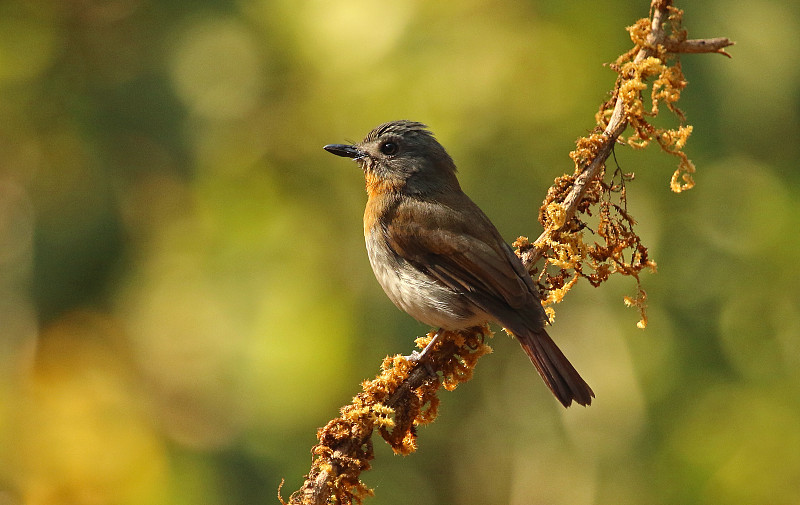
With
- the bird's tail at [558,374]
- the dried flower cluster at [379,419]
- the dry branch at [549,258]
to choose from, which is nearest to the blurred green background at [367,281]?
the bird's tail at [558,374]

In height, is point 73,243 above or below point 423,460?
above

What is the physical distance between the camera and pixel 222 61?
20.6 ft

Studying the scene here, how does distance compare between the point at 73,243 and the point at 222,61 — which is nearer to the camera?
the point at 73,243

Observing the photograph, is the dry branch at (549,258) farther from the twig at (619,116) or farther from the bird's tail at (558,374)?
the bird's tail at (558,374)

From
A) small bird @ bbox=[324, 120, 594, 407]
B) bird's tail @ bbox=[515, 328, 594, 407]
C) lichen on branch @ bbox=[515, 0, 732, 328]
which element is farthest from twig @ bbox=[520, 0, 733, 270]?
bird's tail @ bbox=[515, 328, 594, 407]

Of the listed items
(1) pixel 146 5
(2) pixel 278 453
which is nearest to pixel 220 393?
(2) pixel 278 453

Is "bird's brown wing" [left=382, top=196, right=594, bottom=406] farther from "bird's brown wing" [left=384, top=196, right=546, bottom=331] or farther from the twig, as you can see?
the twig

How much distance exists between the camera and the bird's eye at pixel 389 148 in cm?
464

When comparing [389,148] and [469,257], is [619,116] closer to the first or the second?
[469,257]

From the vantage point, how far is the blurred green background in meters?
5.01

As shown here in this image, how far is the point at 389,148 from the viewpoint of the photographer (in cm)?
465

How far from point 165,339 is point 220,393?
660mm

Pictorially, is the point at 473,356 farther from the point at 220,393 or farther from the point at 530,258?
the point at 220,393

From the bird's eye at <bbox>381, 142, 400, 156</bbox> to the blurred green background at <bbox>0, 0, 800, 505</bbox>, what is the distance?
24.4 inches
